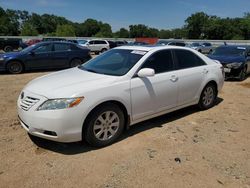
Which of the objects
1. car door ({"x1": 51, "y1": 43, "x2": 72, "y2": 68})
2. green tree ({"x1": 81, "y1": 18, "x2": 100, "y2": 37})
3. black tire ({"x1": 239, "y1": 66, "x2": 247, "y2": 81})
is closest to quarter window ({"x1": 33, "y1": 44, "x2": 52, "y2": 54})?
car door ({"x1": 51, "y1": 43, "x2": 72, "y2": 68})

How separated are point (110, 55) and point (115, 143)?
189 cm

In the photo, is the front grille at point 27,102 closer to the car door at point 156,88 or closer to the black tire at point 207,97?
the car door at point 156,88

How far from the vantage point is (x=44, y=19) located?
11800 cm

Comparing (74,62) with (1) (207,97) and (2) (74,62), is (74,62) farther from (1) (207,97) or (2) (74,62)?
(1) (207,97)

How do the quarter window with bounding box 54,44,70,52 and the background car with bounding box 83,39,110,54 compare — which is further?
the background car with bounding box 83,39,110,54

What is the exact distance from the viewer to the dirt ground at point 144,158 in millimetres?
3377

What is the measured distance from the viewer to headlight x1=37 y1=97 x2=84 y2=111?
3777 millimetres

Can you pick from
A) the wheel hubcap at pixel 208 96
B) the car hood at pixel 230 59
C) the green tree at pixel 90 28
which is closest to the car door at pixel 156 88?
the wheel hubcap at pixel 208 96

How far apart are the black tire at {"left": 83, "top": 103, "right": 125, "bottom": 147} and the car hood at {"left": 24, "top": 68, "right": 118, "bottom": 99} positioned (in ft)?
1.22

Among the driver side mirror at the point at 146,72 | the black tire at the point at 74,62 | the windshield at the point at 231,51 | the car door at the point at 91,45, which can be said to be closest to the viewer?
the driver side mirror at the point at 146,72

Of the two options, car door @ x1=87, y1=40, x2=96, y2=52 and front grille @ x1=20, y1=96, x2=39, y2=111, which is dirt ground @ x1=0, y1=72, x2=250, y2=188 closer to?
front grille @ x1=20, y1=96, x2=39, y2=111

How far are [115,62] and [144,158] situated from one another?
1961 mm

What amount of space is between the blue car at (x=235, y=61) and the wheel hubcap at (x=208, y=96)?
4463 mm

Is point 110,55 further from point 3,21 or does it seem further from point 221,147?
point 3,21
